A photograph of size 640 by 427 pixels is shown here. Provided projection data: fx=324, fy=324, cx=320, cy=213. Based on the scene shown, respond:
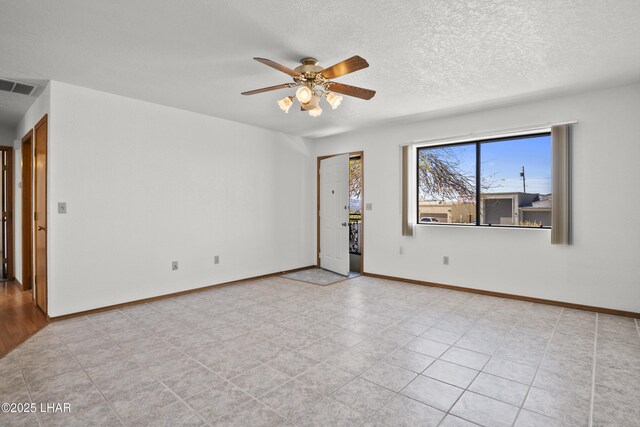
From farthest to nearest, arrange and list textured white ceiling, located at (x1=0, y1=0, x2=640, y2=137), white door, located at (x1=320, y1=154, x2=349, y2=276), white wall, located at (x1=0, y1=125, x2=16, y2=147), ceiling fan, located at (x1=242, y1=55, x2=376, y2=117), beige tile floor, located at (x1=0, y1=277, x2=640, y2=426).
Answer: white door, located at (x1=320, y1=154, x2=349, y2=276), white wall, located at (x1=0, y1=125, x2=16, y2=147), ceiling fan, located at (x1=242, y1=55, x2=376, y2=117), textured white ceiling, located at (x1=0, y1=0, x2=640, y2=137), beige tile floor, located at (x1=0, y1=277, x2=640, y2=426)

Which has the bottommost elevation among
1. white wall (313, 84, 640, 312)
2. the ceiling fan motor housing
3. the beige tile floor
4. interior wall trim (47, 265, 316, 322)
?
the beige tile floor

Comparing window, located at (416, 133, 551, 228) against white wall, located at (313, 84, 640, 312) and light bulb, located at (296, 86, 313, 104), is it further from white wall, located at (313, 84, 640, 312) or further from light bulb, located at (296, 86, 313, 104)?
light bulb, located at (296, 86, 313, 104)

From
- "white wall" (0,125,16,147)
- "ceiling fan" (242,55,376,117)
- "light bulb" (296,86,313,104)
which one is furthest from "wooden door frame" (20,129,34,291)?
"light bulb" (296,86,313,104)

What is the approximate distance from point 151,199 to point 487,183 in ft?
15.0

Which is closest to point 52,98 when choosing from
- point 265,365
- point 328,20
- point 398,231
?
point 328,20

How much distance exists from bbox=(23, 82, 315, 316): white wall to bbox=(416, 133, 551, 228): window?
Result: 257 centimetres

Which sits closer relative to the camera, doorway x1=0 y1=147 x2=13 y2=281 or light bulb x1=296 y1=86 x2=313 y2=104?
light bulb x1=296 y1=86 x2=313 y2=104

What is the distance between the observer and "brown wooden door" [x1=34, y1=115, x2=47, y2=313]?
3525 mm

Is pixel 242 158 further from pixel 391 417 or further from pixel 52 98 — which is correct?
pixel 391 417

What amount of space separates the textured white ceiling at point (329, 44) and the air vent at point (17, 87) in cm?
30

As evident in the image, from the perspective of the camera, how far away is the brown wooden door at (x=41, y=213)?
3525mm

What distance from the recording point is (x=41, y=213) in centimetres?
374

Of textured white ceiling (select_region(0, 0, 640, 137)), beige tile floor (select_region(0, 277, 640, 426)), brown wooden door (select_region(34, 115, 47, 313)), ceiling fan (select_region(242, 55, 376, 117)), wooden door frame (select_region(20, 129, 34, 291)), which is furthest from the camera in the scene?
wooden door frame (select_region(20, 129, 34, 291))

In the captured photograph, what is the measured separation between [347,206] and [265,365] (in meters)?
3.64
